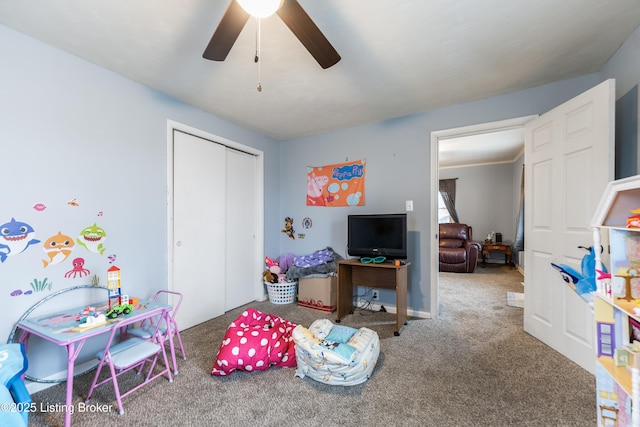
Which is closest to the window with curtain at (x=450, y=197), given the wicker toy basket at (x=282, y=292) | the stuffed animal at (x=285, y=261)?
the stuffed animal at (x=285, y=261)

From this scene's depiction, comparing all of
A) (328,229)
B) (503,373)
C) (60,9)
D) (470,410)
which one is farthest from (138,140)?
(503,373)

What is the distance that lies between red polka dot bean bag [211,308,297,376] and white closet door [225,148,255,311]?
1228mm

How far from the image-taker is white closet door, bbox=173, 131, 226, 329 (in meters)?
2.74

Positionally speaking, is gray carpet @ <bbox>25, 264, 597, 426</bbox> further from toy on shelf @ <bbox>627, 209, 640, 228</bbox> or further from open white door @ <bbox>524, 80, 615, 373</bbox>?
toy on shelf @ <bbox>627, 209, 640, 228</bbox>

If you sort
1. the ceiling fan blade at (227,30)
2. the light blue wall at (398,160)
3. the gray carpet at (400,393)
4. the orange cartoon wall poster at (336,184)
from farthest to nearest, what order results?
the orange cartoon wall poster at (336,184), the light blue wall at (398,160), the gray carpet at (400,393), the ceiling fan blade at (227,30)

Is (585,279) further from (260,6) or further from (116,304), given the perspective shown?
(116,304)

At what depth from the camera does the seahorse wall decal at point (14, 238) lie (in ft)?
5.52

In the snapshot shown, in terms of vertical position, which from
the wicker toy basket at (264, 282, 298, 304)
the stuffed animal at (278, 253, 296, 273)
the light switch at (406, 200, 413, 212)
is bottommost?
the wicker toy basket at (264, 282, 298, 304)

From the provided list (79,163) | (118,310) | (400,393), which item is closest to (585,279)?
(400,393)

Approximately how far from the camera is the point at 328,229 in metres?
3.70

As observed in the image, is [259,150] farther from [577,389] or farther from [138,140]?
[577,389]

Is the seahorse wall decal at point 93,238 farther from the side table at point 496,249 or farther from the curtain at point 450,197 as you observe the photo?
the curtain at point 450,197

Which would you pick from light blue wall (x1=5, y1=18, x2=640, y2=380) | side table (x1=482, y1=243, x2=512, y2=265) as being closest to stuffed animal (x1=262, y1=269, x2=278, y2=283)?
light blue wall (x1=5, y1=18, x2=640, y2=380)

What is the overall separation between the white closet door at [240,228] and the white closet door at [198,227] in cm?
13
